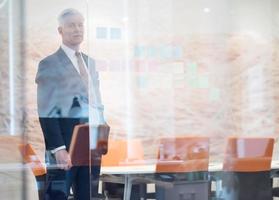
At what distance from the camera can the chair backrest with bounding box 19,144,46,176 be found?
327 cm

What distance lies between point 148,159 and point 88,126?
1.76 m

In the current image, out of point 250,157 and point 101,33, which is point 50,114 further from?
point 101,33

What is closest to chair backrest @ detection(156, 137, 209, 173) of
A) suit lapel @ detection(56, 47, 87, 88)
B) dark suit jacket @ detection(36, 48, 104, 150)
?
dark suit jacket @ detection(36, 48, 104, 150)

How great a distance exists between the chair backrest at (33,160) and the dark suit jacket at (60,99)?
6.1 inches

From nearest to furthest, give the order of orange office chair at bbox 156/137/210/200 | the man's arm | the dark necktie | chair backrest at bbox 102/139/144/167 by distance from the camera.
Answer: the man's arm, the dark necktie, orange office chair at bbox 156/137/210/200, chair backrest at bbox 102/139/144/167

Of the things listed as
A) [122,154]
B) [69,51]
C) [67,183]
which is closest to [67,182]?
[67,183]

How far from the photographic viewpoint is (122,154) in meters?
4.73

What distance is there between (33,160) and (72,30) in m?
1.06

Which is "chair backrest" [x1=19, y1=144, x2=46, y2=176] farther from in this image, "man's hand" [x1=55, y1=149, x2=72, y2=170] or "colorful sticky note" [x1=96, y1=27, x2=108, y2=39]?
"colorful sticky note" [x1=96, y1=27, x2=108, y2=39]

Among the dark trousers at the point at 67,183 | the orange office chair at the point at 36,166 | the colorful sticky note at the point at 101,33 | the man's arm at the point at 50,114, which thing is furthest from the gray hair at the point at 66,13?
the colorful sticky note at the point at 101,33

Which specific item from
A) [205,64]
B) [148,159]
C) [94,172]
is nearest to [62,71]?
[94,172]

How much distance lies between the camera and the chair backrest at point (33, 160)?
Answer: 327cm

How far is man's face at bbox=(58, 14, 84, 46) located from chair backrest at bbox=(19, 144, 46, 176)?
891 mm

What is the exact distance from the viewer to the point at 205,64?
6.29m
